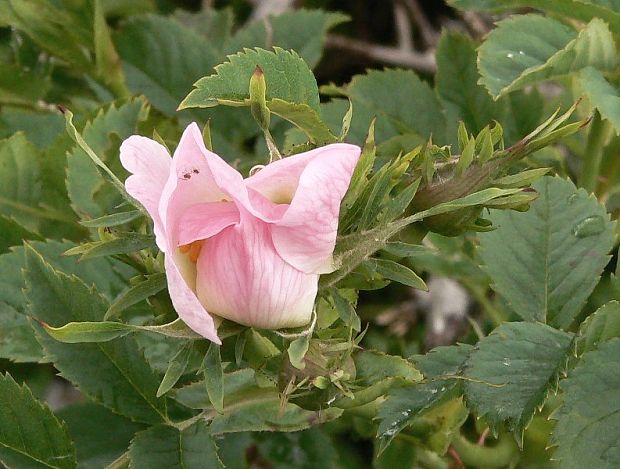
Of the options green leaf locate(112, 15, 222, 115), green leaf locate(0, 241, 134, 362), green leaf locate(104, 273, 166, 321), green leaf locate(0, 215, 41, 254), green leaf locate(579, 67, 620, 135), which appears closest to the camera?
green leaf locate(104, 273, 166, 321)

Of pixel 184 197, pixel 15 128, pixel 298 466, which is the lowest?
pixel 298 466

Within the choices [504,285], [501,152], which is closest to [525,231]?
[504,285]

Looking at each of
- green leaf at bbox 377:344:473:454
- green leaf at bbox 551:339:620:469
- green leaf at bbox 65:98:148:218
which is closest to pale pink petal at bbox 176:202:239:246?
green leaf at bbox 377:344:473:454

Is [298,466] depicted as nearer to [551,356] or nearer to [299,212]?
[551,356]

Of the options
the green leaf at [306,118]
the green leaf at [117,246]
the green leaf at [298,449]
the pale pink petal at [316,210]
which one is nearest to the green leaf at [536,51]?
the green leaf at [306,118]

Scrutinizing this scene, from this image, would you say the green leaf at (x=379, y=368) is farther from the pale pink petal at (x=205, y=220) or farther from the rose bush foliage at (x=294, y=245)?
the pale pink petal at (x=205, y=220)

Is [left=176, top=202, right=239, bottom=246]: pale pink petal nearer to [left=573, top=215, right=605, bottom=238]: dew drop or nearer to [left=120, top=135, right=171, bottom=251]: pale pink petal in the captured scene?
[left=120, top=135, right=171, bottom=251]: pale pink petal
